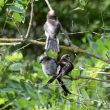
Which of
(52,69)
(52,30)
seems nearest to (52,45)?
(52,69)

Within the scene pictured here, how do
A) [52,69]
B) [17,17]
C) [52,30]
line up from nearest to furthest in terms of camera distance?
[17,17], [52,69], [52,30]

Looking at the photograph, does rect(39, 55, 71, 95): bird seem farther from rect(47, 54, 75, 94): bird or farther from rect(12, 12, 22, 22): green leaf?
rect(12, 12, 22, 22): green leaf

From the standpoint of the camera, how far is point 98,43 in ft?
9.97

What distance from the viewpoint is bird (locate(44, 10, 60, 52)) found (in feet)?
9.15

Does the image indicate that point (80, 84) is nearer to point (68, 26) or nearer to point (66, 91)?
point (66, 91)

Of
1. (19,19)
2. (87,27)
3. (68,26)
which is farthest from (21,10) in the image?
(68,26)

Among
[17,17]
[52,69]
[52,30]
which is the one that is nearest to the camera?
[17,17]

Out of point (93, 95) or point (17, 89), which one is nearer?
point (17, 89)

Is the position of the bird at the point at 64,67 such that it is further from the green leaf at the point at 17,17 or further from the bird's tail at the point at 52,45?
the green leaf at the point at 17,17

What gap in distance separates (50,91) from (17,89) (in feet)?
0.62

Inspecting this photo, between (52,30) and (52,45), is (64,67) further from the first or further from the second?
(52,30)

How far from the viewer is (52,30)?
3.01 meters

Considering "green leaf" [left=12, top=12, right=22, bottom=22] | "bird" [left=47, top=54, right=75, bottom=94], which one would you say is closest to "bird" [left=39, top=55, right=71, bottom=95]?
"bird" [left=47, top=54, right=75, bottom=94]

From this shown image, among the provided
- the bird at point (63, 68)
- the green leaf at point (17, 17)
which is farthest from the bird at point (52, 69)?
the green leaf at point (17, 17)
